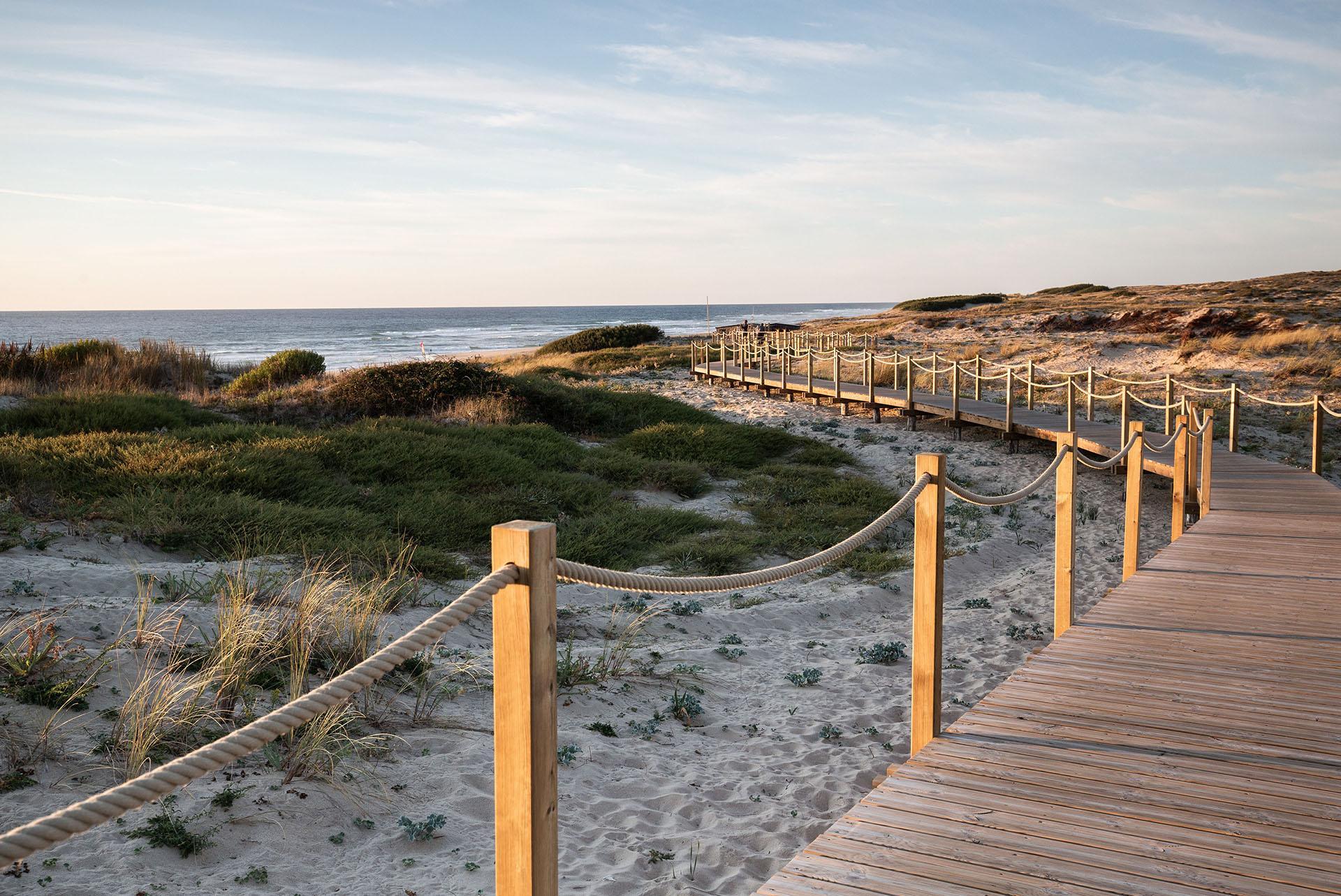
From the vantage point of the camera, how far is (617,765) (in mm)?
4664

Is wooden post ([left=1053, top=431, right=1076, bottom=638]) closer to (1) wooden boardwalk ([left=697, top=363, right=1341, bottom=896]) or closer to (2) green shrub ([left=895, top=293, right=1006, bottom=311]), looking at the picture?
(1) wooden boardwalk ([left=697, top=363, right=1341, bottom=896])

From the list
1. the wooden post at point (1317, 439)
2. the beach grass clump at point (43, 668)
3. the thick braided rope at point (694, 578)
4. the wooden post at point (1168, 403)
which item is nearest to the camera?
the thick braided rope at point (694, 578)

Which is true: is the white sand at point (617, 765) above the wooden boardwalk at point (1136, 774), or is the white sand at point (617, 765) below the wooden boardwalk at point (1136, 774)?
below

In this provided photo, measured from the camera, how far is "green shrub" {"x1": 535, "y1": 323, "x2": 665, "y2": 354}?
135 ft

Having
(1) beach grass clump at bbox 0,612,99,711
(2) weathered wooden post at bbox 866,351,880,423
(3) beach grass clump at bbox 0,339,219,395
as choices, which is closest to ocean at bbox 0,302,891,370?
(3) beach grass clump at bbox 0,339,219,395

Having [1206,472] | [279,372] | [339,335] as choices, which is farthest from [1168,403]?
[339,335]

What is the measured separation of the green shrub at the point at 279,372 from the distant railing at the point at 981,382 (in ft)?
35.0

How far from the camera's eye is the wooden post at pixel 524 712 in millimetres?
Answer: 2191

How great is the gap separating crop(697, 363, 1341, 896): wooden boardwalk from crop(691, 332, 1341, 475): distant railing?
5.93 meters

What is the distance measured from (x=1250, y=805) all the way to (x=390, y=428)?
34.3ft

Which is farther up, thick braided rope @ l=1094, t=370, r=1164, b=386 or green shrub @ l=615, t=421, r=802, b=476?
thick braided rope @ l=1094, t=370, r=1164, b=386

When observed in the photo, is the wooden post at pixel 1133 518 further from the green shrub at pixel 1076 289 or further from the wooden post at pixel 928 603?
the green shrub at pixel 1076 289

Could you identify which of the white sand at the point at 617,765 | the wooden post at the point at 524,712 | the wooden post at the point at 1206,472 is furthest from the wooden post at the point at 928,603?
the wooden post at the point at 1206,472

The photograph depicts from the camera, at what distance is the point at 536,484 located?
10.6m
